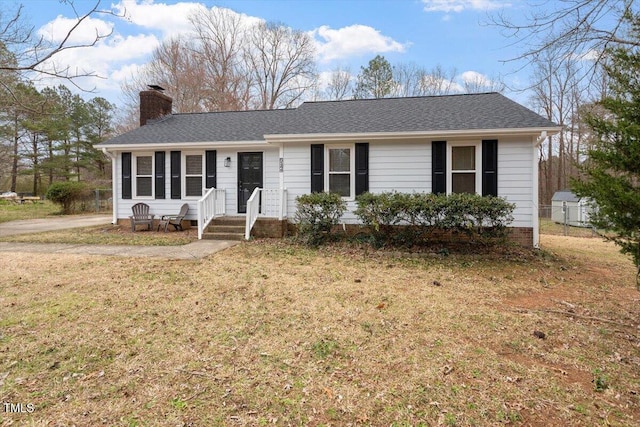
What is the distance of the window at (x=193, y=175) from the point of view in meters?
10.9

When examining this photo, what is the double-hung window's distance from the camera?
10883 mm

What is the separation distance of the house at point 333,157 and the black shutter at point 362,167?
0.09ft

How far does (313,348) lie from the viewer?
325 cm

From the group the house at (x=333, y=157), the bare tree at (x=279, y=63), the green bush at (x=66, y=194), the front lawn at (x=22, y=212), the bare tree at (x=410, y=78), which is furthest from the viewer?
the bare tree at (x=279, y=63)

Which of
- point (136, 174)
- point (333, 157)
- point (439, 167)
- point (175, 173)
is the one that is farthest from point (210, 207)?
point (439, 167)

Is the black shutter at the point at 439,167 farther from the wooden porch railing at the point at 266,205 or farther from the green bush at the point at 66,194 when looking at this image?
the green bush at the point at 66,194

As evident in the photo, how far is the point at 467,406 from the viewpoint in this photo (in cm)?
241

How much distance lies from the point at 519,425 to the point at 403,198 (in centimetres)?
557

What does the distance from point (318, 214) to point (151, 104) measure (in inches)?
356

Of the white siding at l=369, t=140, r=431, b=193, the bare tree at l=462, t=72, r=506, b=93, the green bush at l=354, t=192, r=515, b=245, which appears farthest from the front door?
the bare tree at l=462, t=72, r=506, b=93

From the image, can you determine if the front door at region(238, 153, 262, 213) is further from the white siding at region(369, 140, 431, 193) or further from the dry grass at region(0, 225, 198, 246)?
the white siding at region(369, 140, 431, 193)

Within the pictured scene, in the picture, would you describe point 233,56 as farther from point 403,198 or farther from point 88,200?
point 403,198

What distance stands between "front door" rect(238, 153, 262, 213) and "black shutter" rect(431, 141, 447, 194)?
501 cm

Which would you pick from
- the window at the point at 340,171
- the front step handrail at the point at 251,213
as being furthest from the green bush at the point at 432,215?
the front step handrail at the point at 251,213
